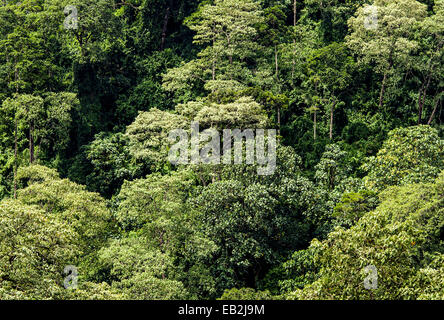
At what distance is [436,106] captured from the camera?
109 feet

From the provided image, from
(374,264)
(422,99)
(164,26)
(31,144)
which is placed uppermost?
(164,26)

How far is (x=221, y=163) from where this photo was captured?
28.0m

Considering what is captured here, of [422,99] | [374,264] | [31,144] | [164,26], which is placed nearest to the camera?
[374,264]

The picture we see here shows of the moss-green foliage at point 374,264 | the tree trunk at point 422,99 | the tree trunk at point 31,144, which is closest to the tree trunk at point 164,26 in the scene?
the tree trunk at point 31,144

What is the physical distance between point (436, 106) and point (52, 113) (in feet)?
75.1

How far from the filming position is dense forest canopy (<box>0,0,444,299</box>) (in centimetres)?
2003

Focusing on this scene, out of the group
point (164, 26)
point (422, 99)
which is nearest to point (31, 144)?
point (164, 26)

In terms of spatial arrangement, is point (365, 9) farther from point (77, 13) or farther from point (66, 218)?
point (66, 218)

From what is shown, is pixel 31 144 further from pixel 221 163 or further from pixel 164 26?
pixel 221 163

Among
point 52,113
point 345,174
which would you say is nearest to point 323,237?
point 345,174

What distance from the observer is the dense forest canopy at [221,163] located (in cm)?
2003

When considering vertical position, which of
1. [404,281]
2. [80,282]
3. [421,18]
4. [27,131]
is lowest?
[80,282]

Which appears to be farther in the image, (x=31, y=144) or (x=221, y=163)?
(x=31, y=144)

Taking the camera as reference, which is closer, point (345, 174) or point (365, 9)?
point (345, 174)
